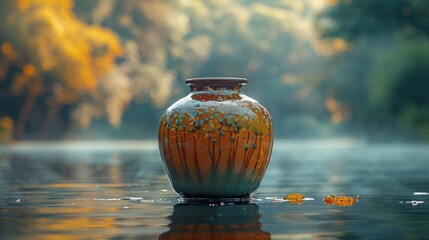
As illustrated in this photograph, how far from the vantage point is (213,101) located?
35.5ft

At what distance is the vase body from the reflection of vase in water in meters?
0.49

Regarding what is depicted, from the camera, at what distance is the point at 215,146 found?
10.5 metres

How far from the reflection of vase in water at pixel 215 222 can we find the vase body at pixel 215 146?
0.49 metres

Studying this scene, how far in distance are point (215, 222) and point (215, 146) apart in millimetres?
2410

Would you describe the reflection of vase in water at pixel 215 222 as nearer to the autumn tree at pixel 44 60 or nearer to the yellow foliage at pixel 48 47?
the yellow foliage at pixel 48 47

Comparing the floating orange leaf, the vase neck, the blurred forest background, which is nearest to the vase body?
the vase neck

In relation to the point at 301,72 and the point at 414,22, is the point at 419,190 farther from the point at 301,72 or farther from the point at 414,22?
the point at 301,72

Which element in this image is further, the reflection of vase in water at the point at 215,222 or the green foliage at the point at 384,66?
the green foliage at the point at 384,66

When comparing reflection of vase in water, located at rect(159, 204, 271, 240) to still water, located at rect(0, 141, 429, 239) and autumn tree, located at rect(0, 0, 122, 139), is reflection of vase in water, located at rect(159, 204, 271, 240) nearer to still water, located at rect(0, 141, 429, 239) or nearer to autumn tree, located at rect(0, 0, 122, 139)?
still water, located at rect(0, 141, 429, 239)

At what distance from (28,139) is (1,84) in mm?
3945

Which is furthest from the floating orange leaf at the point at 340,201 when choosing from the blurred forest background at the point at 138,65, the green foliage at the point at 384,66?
the blurred forest background at the point at 138,65

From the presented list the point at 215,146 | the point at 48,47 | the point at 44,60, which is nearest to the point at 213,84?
the point at 215,146

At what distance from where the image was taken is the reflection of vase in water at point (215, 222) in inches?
282

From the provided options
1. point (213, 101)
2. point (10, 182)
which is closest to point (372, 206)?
point (213, 101)
